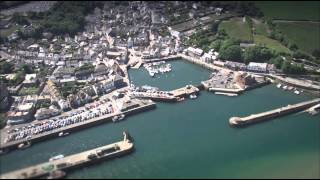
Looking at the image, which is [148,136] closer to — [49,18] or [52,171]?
[52,171]

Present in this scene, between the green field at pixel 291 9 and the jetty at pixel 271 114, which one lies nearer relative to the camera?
the jetty at pixel 271 114

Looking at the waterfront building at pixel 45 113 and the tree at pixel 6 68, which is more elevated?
the tree at pixel 6 68

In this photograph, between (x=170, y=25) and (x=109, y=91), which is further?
(x=170, y=25)

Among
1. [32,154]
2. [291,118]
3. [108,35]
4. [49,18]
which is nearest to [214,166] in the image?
[291,118]

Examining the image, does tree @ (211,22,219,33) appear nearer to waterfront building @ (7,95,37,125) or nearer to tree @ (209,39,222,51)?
tree @ (209,39,222,51)

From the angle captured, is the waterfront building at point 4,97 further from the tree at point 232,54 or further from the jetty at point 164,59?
the tree at point 232,54

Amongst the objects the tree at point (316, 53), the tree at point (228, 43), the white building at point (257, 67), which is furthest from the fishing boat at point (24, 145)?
the tree at point (316, 53)
